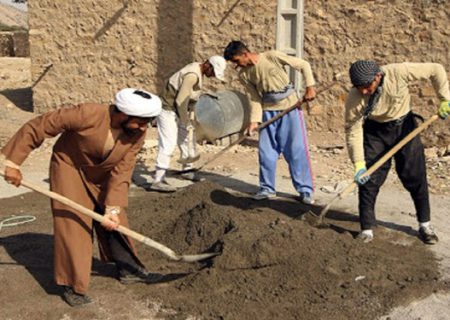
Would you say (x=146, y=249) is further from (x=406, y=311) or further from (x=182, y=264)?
(x=406, y=311)

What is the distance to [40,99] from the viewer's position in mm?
11883

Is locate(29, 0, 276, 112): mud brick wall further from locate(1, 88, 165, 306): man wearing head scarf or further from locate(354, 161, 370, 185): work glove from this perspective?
locate(1, 88, 165, 306): man wearing head scarf

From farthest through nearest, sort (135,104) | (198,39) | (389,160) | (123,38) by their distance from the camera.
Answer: (123,38) → (198,39) → (389,160) → (135,104)

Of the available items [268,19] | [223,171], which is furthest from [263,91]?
[268,19]

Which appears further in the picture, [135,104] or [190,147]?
[190,147]

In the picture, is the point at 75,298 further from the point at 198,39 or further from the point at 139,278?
the point at 198,39

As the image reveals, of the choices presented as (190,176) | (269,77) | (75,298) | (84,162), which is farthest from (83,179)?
(190,176)

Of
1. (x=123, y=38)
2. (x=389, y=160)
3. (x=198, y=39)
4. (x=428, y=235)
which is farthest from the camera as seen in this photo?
(x=123, y=38)

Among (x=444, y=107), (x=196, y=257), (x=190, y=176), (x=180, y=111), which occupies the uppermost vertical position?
(x=444, y=107)

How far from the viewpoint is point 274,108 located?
677 centimetres

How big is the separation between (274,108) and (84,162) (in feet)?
9.11

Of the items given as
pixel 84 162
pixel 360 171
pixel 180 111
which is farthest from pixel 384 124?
pixel 180 111

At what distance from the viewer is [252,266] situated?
494 cm

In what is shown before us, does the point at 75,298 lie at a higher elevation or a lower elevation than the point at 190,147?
higher
